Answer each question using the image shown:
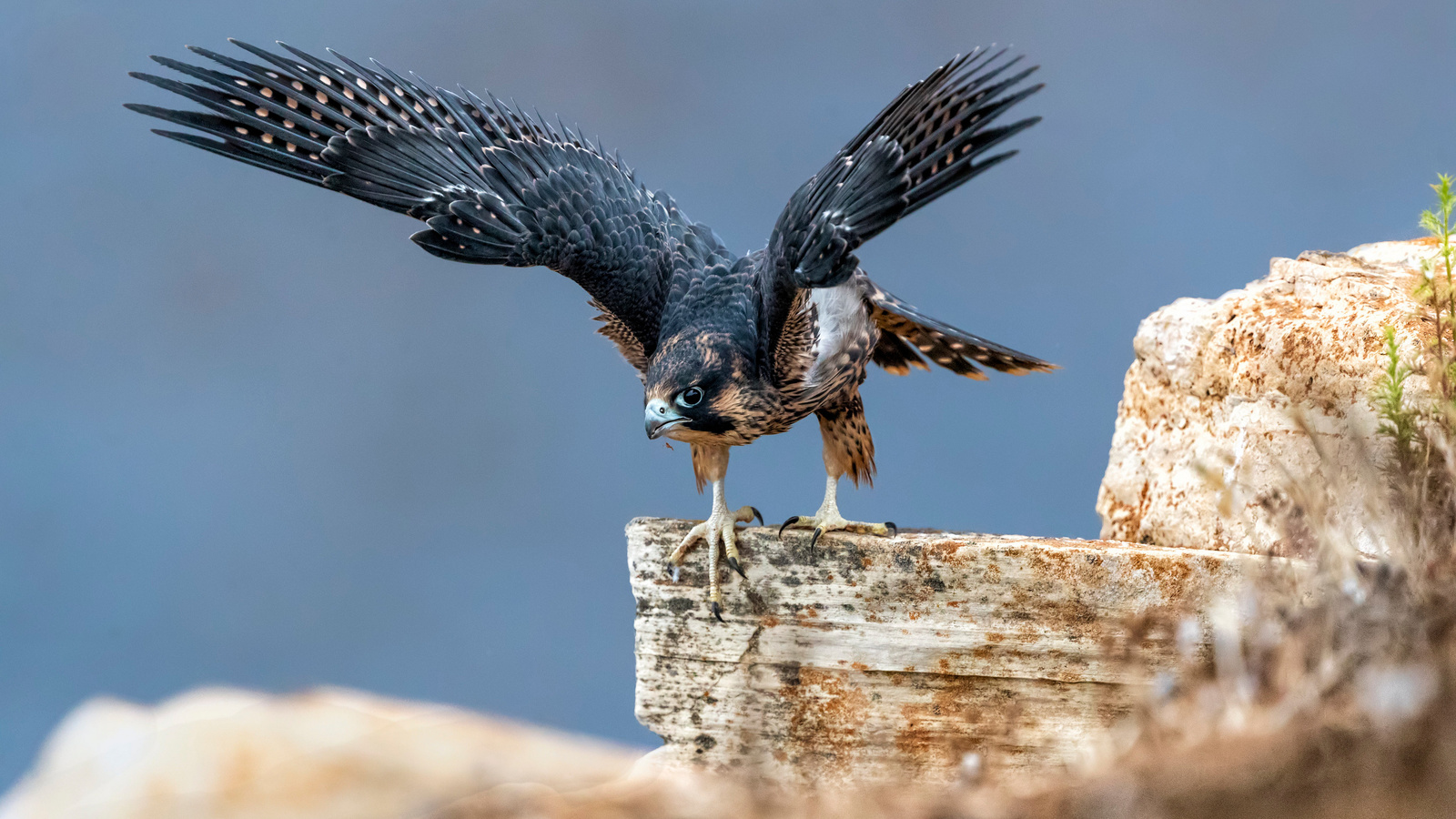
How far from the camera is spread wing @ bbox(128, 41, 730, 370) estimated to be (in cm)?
353

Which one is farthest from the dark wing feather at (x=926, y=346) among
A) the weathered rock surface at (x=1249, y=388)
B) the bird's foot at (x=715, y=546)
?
the bird's foot at (x=715, y=546)

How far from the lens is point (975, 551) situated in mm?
3498

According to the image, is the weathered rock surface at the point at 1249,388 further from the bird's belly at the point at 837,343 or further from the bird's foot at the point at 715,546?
the bird's foot at the point at 715,546

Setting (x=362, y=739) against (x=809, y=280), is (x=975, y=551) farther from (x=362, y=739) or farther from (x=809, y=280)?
(x=362, y=739)

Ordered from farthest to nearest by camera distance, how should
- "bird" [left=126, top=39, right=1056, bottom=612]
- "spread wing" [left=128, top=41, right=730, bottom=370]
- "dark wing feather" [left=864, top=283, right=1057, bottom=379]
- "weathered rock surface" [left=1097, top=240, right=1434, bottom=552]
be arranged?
1. "dark wing feather" [left=864, top=283, right=1057, bottom=379]
2. "weathered rock surface" [left=1097, top=240, right=1434, bottom=552]
3. "spread wing" [left=128, top=41, right=730, bottom=370]
4. "bird" [left=126, top=39, right=1056, bottom=612]

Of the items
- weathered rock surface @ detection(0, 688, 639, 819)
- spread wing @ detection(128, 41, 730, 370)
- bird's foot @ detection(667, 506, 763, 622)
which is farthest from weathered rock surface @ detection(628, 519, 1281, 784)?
spread wing @ detection(128, 41, 730, 370)

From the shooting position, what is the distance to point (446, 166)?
372 cm

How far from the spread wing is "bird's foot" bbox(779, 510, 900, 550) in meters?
0.83

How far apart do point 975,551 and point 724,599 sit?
2.95 ft

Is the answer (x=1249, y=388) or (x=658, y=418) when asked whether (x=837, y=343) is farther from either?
(x=1249, y=388)

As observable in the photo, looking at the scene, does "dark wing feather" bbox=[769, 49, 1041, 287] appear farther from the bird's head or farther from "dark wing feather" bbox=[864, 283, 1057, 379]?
"dark wing feather" bbox=[864, 283, 1057, 379]

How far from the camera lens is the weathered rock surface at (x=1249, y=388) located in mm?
3684

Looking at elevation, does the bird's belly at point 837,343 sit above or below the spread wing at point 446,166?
below

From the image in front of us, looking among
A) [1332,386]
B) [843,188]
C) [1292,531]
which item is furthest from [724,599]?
[1332,386]
